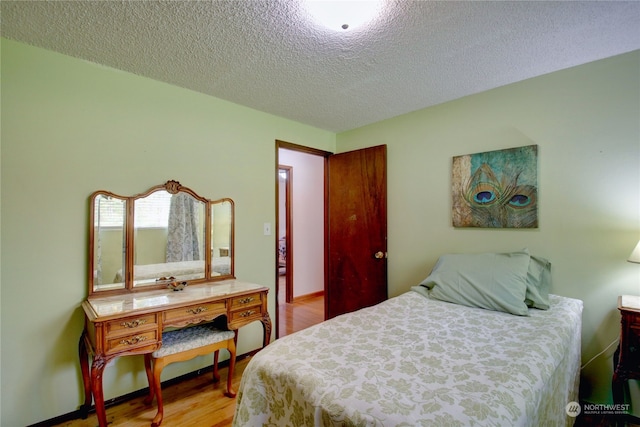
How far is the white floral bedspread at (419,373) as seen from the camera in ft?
3.08

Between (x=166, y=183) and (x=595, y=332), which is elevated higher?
(x=166, y=183)

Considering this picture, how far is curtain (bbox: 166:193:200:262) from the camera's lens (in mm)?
2279

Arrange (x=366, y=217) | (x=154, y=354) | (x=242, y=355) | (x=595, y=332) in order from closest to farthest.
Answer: (x=154, y=354), (x=595, y=332), (x=242, y=355), (x=366, y=217)

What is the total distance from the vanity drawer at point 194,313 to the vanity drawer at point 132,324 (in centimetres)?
7

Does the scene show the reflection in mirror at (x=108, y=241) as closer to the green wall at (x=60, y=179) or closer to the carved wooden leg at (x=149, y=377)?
the green wall at (x=60, y=179)

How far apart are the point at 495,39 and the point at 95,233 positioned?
2.72 m

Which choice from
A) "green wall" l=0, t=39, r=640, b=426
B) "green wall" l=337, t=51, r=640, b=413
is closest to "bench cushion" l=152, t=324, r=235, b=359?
"green wall" l=0, t=39, r=640, b=426

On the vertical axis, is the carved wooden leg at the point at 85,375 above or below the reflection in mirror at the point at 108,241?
below

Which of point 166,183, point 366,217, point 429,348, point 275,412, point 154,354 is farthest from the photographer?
point 366,217

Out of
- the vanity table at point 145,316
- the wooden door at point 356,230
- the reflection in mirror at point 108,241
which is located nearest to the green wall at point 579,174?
the wooden door at point 356,230

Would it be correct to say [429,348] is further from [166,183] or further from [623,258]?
[166,183]

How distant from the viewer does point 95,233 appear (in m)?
1.94

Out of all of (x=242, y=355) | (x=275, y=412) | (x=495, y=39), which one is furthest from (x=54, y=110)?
(x=495, y=39)
